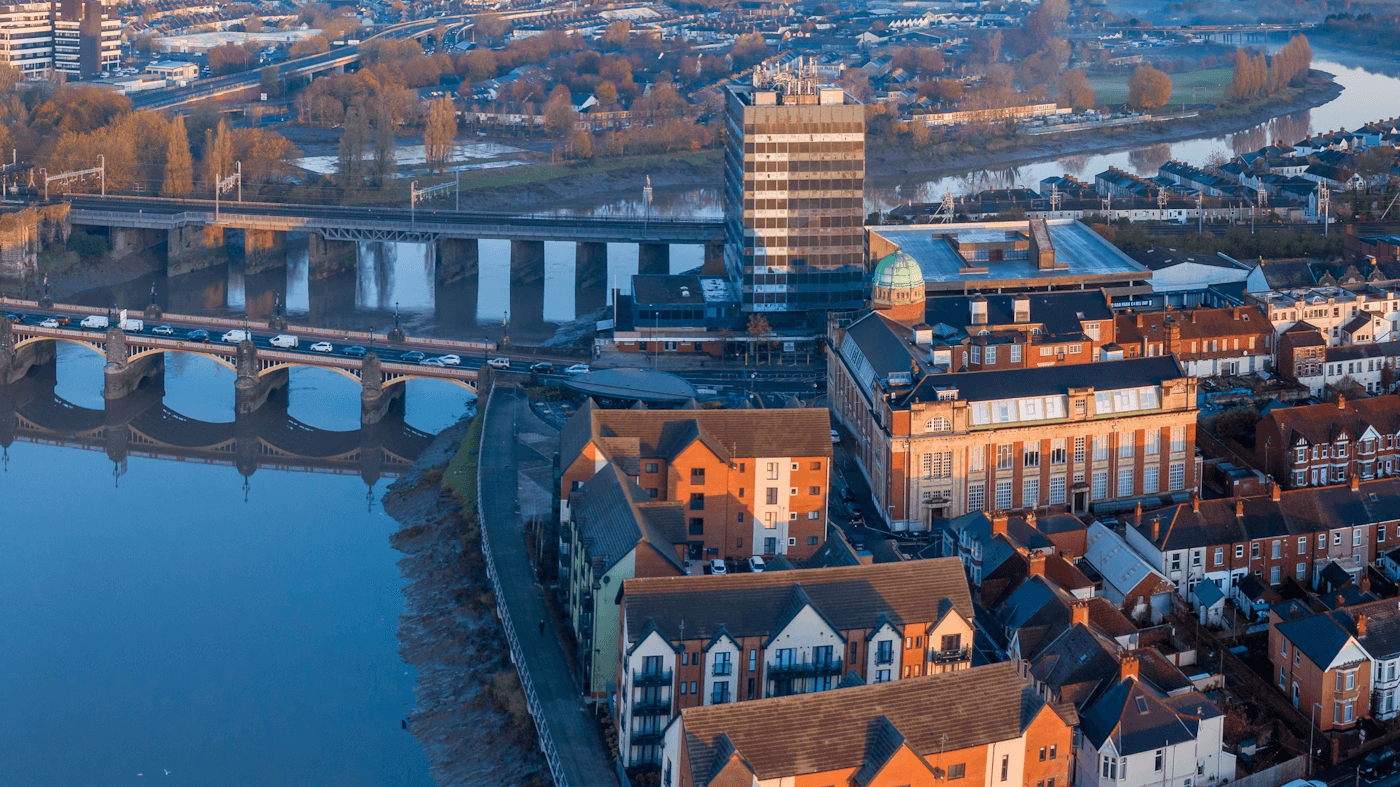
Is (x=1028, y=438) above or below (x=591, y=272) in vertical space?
below

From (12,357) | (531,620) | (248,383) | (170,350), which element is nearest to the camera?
(531,620)

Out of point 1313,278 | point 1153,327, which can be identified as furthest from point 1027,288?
point 1313,278

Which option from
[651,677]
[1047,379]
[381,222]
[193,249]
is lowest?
[651,677]

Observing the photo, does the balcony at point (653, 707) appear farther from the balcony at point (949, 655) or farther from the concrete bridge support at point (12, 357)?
the concrete bridge support at point (12, 357)

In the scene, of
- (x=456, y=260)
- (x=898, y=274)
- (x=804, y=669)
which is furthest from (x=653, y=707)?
(x=456, y=260)

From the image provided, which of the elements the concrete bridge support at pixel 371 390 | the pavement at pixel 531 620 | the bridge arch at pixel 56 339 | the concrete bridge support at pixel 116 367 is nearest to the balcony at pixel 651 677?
the pavement at pixel 531 620

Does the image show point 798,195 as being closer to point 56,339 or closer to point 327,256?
point 56,339

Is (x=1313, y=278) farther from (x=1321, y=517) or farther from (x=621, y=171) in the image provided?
(x=621, y=171)
